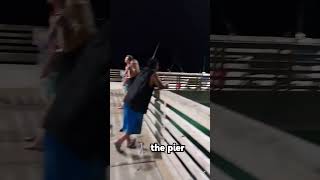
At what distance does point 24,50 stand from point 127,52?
36cm

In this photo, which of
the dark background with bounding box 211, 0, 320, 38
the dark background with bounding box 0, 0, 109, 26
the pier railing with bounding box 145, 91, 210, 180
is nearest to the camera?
the dark background with bounding box 0, 0, 109, 26

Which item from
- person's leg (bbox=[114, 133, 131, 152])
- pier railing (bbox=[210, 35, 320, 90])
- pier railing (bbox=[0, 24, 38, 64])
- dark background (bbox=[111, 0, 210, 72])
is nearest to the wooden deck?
pier railing (bbox=[0, 24, 38, 64])

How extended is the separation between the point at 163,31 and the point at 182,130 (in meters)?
0.36

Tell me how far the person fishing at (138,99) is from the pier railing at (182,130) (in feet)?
0.10

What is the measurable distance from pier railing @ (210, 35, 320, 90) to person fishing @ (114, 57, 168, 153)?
354 millimetres

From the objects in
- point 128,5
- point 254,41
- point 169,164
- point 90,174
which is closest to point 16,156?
point 90,174

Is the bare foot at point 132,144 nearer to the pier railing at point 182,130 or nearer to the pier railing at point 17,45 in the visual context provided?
the pier railing at point 182,130

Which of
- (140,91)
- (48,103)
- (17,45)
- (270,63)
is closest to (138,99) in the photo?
(140,91)

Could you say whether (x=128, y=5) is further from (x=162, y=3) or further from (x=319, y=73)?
(x=319, y=73)

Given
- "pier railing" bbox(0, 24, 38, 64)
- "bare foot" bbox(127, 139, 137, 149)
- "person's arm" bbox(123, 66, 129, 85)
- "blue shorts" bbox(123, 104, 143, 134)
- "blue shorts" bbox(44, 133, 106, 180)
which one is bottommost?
"blue shorts" bbox(44, 133, 106, 180)

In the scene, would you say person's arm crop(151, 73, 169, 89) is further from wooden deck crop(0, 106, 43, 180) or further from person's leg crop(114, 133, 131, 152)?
wooden deck crop(0, 106, 43, 180)

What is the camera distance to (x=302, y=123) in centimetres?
248

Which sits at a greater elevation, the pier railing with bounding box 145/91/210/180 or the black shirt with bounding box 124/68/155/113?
the black shirt with bounding box 124/68/155/113

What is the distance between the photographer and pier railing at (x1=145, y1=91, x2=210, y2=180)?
160cm
